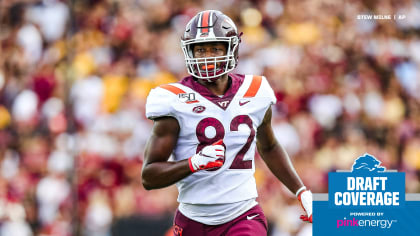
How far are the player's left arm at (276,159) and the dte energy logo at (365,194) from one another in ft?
1.02

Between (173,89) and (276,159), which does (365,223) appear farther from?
(173,89)

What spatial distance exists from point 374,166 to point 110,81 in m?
4.41

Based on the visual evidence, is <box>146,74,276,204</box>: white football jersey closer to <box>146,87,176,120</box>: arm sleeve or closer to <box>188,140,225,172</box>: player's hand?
<box>146,87,176,120</box>: arm sleeve

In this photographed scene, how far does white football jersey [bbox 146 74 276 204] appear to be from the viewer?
3.35 meters

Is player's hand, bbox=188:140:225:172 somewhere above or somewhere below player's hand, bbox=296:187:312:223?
above

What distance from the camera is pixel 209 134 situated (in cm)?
336

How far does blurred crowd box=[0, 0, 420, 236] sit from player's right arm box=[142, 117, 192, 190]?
3.16 metres

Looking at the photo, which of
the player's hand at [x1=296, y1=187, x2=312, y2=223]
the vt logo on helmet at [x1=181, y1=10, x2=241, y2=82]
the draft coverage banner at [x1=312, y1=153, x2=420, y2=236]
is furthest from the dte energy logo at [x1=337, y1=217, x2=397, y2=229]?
the vt logo on helmet at [x1=181, y1=10, x2=241, y2=82]

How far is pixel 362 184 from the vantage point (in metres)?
3.28

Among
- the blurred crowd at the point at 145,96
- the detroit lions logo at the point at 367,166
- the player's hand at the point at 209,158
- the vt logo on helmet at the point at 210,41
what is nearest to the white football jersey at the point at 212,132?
the vt logo on helmet at the point at 210,41

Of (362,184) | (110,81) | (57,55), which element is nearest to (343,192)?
(362,184)

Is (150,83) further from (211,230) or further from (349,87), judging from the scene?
(211,230)

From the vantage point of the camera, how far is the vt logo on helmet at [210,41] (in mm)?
3402

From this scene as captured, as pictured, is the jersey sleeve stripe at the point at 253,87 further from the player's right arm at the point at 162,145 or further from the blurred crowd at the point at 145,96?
the blurred crowd at the point at 145,96
